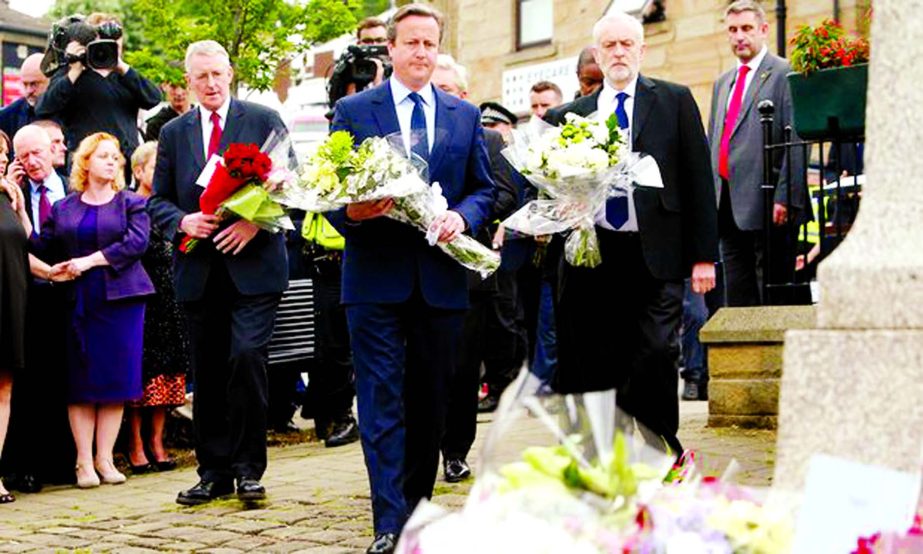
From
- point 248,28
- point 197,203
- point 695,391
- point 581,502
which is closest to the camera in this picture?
point 581,502

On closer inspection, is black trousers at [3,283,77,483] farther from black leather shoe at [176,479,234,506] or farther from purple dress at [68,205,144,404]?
black leather shoe at [176,479,234,506]

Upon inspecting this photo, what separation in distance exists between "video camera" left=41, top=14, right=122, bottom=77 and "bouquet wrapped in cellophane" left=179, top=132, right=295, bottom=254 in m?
3.76

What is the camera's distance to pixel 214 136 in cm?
911

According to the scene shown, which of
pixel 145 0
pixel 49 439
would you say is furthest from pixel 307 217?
pixel 145 0

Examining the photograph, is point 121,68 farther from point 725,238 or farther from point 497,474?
point 497,474

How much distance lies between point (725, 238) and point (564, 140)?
4086 millimetres

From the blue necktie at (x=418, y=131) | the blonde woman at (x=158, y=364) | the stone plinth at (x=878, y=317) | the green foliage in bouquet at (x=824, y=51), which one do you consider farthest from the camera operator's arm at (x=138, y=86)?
the stone plinth at (x=878, y=317)

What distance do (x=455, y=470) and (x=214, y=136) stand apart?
229cm

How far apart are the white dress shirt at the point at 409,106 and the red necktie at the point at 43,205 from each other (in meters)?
3.91

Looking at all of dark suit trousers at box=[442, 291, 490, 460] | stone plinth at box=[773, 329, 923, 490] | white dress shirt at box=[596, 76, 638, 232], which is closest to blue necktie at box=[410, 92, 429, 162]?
white dress shirt at box=[596, 76, 638, 232]

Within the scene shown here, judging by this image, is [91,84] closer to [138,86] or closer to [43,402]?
[138,86]

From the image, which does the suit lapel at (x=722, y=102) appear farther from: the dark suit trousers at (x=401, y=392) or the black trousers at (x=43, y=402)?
the black trousers at (x=43, y=402)

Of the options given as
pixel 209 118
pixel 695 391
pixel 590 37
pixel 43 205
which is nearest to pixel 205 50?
pixel 209 118

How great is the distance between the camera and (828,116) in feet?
31.8
